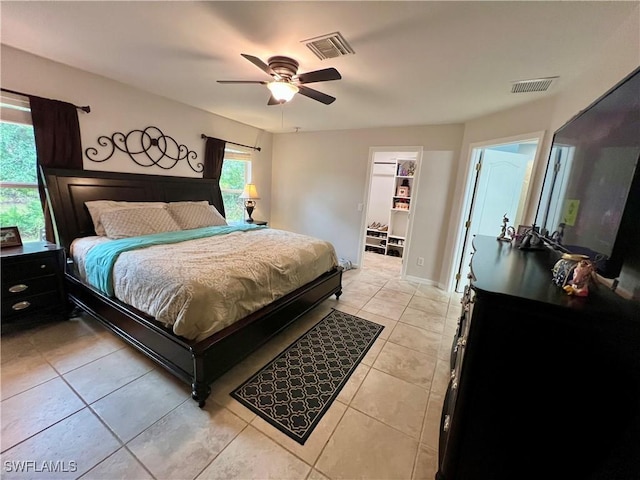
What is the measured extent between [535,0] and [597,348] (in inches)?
64.5

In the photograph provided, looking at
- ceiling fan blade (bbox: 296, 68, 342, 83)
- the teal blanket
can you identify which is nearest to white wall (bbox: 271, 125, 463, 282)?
ceiling fan blade (bbox: 296, 68, 342, 83)

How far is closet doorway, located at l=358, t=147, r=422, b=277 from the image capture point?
5.62m

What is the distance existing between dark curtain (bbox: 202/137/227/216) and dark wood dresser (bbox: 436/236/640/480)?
4.04 m

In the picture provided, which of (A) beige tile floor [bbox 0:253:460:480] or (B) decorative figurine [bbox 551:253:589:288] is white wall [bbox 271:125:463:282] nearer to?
(A) beige tile floor [bbox 0:253:460:480]

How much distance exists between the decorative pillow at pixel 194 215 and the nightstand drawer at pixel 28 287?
4.16ft

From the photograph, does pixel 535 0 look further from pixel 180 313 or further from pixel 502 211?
pixel 502 211

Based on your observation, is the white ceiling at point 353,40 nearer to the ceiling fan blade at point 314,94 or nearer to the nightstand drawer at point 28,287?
the ceiling fan blade at point 314,94

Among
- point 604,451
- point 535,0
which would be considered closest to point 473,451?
point 604,451

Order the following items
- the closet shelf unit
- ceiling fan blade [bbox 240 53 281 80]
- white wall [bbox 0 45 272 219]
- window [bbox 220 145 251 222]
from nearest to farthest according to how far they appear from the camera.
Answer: ceiling fan blade [bbox 240 53 281 80] → white wall [bbox 0 45 272 219] → window [bbox 220 145 251 222] → the closet shelf unit

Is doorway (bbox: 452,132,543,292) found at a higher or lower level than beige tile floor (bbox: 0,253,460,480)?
higher

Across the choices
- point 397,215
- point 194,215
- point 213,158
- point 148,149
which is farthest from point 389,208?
point 148,149

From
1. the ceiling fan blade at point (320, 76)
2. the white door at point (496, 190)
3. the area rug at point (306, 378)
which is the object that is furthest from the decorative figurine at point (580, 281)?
the white door at point (496, 190)

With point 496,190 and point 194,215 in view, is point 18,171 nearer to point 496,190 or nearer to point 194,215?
point 194,215

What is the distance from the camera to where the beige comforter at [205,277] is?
1.71 meters
